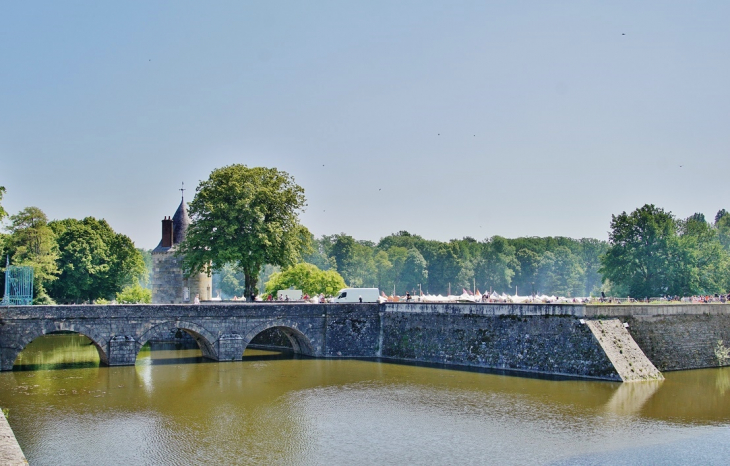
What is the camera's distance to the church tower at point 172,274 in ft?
165

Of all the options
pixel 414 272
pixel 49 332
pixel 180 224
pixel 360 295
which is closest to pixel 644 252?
pixel 360 295

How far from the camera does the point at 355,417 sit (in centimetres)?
2417

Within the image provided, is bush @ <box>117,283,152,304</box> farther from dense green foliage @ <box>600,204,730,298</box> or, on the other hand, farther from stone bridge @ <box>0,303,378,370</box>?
dense green foliage @ <box>600,204,730,298</box>

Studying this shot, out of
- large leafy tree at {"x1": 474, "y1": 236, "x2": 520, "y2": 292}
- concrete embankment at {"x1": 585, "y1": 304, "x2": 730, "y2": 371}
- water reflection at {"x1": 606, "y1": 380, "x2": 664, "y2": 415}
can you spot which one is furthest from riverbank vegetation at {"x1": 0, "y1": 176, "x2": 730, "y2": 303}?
large leafy tree at {"x1": 474, "y1": 236, "x2": 520, "y2": 292}

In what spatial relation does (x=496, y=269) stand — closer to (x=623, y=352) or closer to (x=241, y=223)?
(x=241, y=223)

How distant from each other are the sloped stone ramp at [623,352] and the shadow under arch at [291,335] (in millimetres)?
16216

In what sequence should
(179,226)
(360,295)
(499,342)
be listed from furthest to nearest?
(179,226) → (360,295) → (499,342)

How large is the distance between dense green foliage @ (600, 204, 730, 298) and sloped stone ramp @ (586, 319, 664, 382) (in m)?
24.4

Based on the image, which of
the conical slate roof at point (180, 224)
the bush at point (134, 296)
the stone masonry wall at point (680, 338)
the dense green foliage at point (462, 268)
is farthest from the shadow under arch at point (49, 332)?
the dense green foliage at point (462, 268)

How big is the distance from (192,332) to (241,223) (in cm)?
1000

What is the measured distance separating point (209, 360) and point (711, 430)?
2545 cm

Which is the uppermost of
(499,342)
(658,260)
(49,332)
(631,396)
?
(658,260)

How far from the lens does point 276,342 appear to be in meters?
45.3

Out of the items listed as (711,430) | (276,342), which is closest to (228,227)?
(276,342)
